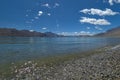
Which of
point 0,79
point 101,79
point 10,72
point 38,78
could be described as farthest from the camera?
point 10,72

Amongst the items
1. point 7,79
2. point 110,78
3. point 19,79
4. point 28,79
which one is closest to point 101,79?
point 110,78

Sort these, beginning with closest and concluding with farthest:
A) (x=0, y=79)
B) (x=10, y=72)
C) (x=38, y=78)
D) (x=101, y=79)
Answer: (x=101, y=79)
(x=38, y=78)
(x=0, y=79)
(x=10, y=72)

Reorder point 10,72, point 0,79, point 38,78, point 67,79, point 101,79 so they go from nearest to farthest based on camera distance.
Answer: point 101,79, point 67,79, point 38,78, point 0,79, point 10,72

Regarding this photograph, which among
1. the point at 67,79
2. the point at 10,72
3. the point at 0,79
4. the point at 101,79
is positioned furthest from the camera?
the point at 10,72

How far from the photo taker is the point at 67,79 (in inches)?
650

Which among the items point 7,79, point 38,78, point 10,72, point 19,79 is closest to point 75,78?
point 38,78

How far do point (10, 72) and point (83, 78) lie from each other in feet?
33.4

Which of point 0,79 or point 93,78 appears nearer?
point 93,78

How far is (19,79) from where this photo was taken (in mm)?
18141

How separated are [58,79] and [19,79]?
3.85m

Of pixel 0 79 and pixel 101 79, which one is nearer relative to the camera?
pixel 101 79

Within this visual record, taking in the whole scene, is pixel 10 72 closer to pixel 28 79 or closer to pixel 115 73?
pixel 28 79

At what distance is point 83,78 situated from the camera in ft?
53.5

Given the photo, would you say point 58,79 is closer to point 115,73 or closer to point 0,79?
point 115,73
